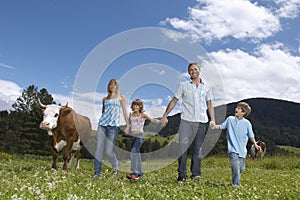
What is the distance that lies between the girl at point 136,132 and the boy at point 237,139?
2219 mm

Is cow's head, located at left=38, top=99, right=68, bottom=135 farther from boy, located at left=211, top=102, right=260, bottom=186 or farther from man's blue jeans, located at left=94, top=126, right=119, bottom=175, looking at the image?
boy, located at left=211, top=102, right=260, bottom=186

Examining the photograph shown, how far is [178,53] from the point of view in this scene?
47.4ft

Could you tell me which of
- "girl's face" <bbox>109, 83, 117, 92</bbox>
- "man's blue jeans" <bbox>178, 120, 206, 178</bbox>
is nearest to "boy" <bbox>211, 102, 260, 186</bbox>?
"man's blue jeans" <bbox>178, 120, 206, 178</bbox>

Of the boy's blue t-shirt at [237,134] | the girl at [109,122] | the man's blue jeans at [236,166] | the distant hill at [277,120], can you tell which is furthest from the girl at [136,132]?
the distant hill at [277,120]

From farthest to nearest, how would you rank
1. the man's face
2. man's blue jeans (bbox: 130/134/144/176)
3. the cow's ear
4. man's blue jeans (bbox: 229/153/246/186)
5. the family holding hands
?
the cow's ear < man's blue jeans (bbox: 130/134/144/176) < the man's face < the family holding hands < man's blue jeans (bbox: 229/153/246/186)

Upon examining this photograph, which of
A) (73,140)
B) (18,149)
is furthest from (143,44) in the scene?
(18,149)

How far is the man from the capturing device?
10055 mm

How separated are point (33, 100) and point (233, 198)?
2751 inches

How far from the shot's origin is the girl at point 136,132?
10.8 meters

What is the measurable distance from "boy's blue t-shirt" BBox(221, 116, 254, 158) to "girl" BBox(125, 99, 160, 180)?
219 centimetres

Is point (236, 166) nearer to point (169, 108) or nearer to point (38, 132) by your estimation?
point (169, 108)

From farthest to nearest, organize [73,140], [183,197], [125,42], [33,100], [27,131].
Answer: [33,100] < [27,131] < [125,42] < [73,140] < [183,197]

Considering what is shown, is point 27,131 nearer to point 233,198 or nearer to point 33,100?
point 33,100

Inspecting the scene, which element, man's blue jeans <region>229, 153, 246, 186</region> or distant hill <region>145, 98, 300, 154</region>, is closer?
man's blue jeans <region>229, 153, 246, 186</region>
